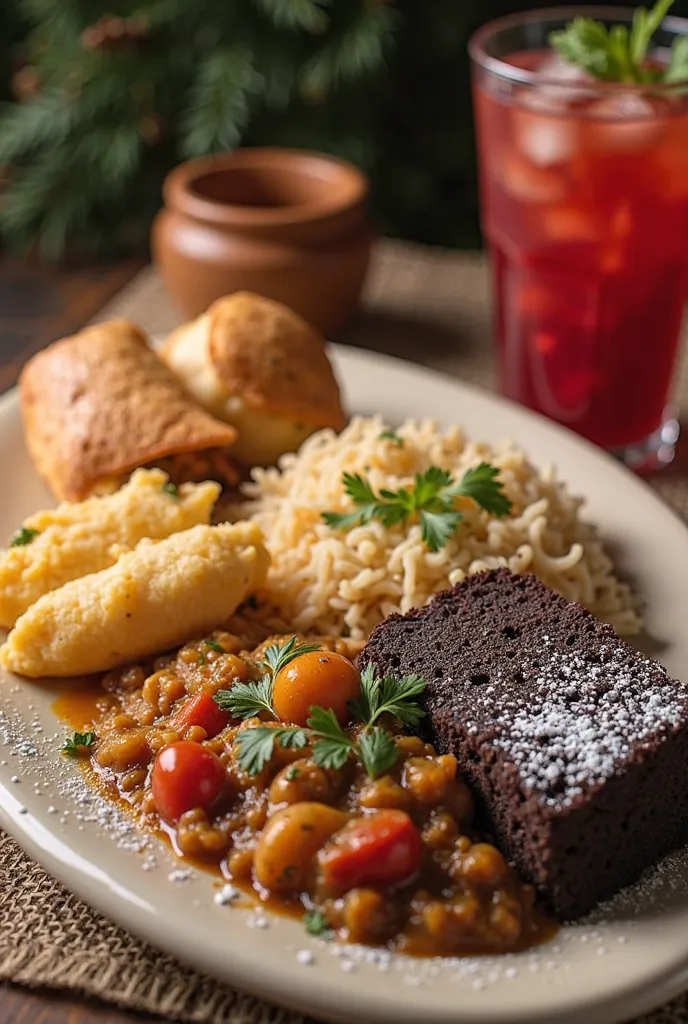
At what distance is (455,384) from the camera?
203 inches

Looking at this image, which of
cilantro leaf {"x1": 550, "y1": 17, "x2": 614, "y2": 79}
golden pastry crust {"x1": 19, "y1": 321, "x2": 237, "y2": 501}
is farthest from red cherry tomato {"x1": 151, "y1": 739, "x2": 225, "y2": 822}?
cilantro leaf {"x1": 550, "y1": 17, "x2": 614, "y2": 79}

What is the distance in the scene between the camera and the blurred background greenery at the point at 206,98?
675 centimetres

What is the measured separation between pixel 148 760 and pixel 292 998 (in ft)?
2.80

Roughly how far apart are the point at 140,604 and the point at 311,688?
69 cm

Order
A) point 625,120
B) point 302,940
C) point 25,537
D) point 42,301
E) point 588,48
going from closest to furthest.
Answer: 1. point 302,940
2. point 25,537
3. point 625,120
4. point 588,48
5. point 42,301

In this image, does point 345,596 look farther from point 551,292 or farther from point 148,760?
point 551,292

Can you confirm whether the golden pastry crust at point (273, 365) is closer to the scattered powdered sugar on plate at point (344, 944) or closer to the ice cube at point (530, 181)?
the ice cube at point (530, 181)

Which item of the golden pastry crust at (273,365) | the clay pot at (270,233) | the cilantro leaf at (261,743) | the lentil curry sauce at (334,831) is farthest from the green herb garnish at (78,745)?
the clay pot at (270,233)

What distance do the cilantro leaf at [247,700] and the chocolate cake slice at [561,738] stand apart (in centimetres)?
32

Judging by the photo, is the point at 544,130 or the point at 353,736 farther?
the point at 544,130

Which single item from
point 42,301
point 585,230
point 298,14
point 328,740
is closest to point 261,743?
point 328,740

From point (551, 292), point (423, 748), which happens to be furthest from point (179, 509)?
point (551, 292)

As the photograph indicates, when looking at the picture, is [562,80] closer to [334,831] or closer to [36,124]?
[334,831]

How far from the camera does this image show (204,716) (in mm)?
3260
